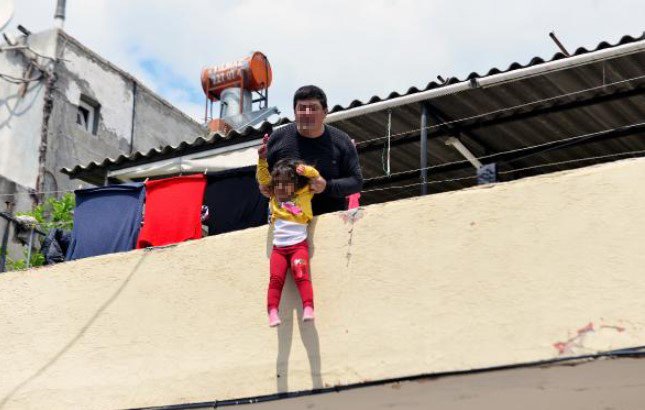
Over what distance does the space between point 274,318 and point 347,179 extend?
1.15 meters

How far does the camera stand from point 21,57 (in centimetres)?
1539

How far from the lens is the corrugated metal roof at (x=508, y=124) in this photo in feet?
25.1

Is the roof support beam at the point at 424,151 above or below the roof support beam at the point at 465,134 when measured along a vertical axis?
below

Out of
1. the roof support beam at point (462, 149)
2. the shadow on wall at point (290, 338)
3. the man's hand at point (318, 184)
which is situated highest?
the roof support beam at point (462, 149)

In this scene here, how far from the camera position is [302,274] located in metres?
6.10

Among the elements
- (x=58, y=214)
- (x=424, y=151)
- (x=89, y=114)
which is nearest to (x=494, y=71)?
(x=424, y=151)

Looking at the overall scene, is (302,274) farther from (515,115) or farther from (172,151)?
(172,151)

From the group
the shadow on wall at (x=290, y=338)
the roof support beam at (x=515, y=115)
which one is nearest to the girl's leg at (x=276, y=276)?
the shadow on wall at (x=290, y=338)

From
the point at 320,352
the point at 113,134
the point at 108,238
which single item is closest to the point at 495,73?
the point at 320,352

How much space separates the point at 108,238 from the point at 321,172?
266 cm

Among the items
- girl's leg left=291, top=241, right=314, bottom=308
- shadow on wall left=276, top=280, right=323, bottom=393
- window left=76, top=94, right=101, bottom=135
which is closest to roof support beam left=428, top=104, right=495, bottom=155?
girl's leg left=291, top=241, right=314, bottom=308

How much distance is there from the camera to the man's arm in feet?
20.9

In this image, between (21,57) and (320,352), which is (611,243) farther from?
(21,57)

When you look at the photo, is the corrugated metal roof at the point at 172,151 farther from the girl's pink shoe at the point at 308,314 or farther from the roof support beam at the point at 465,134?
the girl's pink shoe at the point at 308,314
